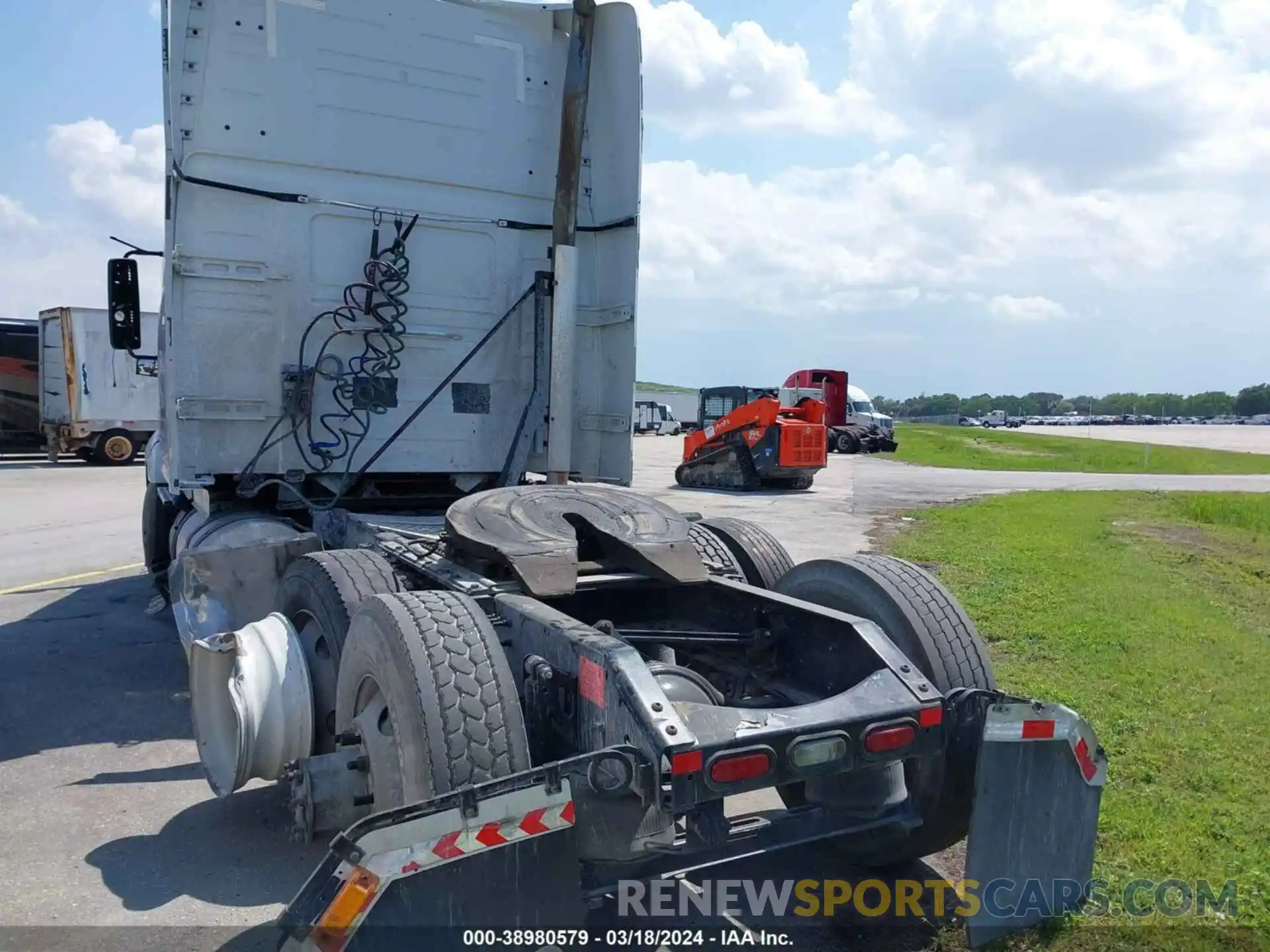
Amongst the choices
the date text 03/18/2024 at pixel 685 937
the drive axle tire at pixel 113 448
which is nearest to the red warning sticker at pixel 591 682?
the date text 03/18/2024 at pixel 685 937

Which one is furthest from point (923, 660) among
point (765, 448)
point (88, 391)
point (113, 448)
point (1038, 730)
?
point (113, 448)

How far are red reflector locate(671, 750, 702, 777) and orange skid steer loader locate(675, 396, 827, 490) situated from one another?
17552 mm

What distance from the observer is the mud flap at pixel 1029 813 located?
3104mm

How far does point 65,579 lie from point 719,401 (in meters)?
22.4

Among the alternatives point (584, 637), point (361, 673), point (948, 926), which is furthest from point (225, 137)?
point (948, 926)

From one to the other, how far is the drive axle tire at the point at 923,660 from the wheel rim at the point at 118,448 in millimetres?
23362

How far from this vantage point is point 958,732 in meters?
3.24

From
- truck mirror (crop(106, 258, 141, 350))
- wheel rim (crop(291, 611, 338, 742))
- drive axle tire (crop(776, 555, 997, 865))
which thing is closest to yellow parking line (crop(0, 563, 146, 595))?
truck mirror (crop(106, 258, 141, 350))

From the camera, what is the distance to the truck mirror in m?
6.62

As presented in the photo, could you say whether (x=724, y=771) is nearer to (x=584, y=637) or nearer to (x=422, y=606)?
(x=584, y=637)

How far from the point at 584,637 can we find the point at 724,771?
628 millimetres

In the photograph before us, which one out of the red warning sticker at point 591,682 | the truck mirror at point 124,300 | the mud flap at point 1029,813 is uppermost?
the truck mirror at point 124,300

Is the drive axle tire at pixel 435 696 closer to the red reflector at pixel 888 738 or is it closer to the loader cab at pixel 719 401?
the red reflector at pixel 888 738

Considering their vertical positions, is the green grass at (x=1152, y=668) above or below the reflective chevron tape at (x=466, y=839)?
below
